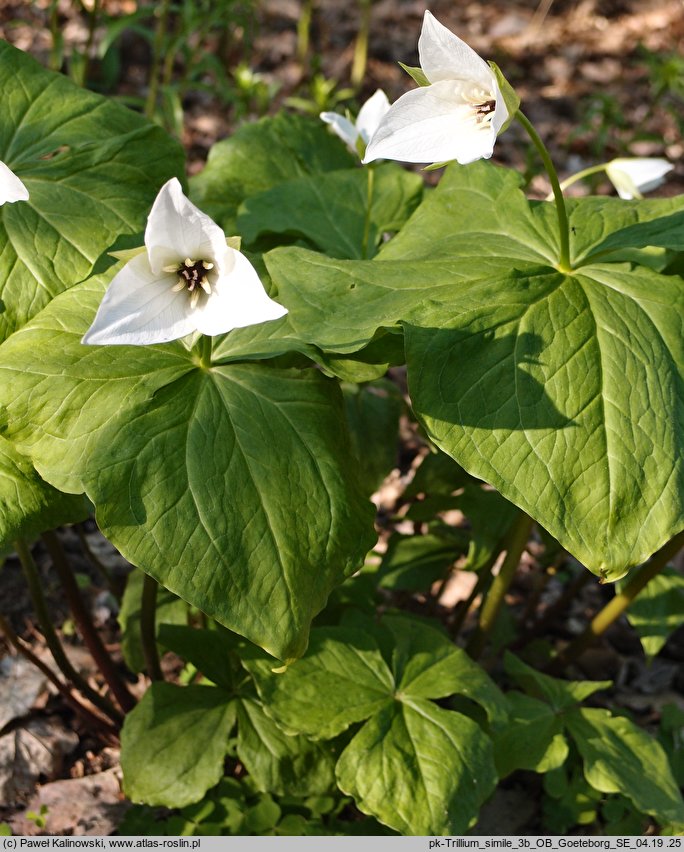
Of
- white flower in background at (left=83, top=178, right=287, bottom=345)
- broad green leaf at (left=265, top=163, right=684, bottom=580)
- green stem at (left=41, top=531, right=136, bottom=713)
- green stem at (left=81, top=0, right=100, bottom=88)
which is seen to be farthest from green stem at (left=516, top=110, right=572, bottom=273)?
green stem at (left=81, top=0, right=100, bottom=88)

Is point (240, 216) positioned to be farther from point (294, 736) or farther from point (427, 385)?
point (294, 736)

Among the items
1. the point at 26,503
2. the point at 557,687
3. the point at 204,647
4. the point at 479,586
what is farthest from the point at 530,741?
the point at 26,503

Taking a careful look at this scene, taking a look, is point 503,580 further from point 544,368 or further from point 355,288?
point 355,288

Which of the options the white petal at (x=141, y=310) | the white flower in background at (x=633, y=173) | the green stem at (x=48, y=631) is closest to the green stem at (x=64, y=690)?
the green stem at (x=48, y=631)

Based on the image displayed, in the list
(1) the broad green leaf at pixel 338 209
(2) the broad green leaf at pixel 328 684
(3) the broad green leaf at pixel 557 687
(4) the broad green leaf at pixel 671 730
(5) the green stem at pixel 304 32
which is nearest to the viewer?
(2) the broad green leaf at pixel 328 684

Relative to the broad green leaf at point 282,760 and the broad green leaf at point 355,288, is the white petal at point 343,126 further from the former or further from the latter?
the broad green leaf at point 282,760
